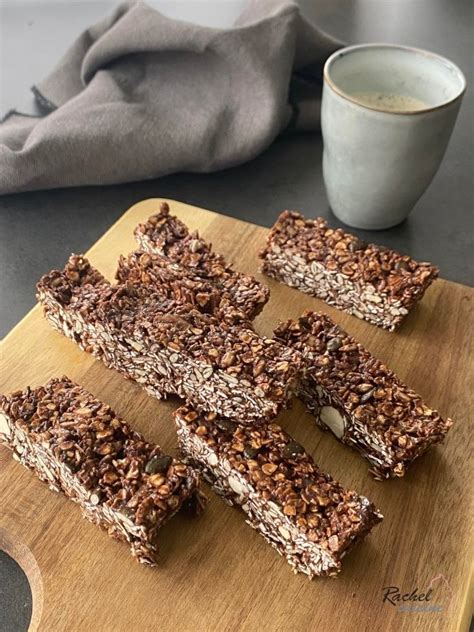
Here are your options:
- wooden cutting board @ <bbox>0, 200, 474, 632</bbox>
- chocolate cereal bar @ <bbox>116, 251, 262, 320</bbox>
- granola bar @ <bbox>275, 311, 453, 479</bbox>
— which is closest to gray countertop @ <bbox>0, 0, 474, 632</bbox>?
chocolate cereal bar @ <bbox>116, 251, 262, 320</bbox>

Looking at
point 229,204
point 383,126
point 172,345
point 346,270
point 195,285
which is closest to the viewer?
point 172,345

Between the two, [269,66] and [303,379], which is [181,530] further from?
[269,66]

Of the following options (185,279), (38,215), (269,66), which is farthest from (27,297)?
(269,66)

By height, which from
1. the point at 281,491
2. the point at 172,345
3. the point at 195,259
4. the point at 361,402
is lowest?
the point at 361,402

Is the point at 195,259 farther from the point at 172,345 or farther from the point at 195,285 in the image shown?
the point at 172,345

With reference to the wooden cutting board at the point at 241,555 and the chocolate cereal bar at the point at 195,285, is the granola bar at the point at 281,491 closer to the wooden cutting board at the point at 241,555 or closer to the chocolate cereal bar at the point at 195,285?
the wooden cutting board at the point at 241,555

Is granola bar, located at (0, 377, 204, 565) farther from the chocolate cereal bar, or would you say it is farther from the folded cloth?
the folded cloth

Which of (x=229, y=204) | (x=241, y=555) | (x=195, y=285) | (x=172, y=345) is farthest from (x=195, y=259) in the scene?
(x=241, y=555)
